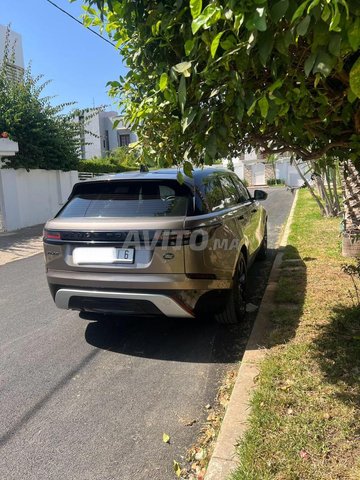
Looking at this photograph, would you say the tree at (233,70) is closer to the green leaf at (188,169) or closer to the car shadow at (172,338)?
the green leaf at (188,169)

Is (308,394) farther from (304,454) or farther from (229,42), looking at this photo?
(229,42)

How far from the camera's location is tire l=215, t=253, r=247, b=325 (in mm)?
4078

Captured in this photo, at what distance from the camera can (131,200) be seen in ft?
12.7

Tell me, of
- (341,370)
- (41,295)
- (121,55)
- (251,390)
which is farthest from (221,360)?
(41,295)

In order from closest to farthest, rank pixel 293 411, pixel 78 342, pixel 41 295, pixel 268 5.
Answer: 1. pixel 268 5
2. pixel 293 411
3. pixel 78 342
4. pixel 41 295

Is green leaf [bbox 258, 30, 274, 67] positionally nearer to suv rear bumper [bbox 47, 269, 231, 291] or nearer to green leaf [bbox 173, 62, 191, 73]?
green leaf [bbox 173, 62, 191, 73]

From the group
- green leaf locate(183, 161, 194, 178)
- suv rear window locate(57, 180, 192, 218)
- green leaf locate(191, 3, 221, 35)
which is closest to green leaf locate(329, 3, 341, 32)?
green leaf locate(191, 3, 221, 35)

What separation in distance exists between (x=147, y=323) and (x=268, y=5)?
3640 millimetres

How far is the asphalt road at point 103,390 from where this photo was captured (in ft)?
8.18

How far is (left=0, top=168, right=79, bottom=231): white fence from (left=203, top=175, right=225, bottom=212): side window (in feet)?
32.5

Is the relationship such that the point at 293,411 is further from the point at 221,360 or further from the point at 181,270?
the point at 181,270

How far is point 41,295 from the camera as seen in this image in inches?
233

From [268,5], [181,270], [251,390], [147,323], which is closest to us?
[268,5]

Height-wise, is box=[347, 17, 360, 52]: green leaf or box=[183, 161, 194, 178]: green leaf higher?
box=[347, 17, 360, 52]: green leaf
